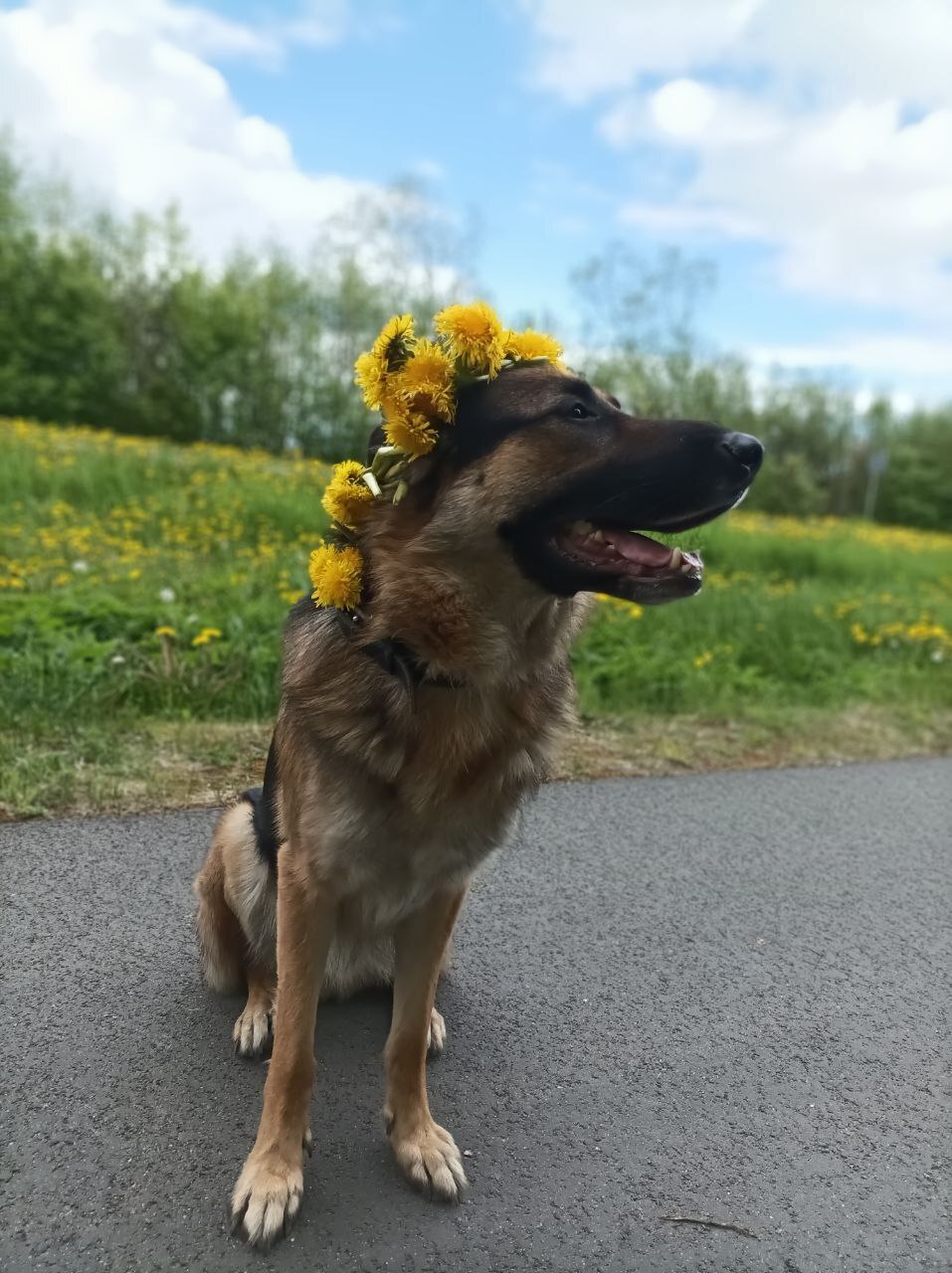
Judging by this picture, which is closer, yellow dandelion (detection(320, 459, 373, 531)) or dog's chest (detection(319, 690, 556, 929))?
dog's chest (detection(319, 690, 556, 929))

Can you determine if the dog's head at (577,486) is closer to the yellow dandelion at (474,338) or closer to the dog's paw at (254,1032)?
the yellow dandelion at (474,338)

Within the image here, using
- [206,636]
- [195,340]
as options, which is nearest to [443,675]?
[206,636]

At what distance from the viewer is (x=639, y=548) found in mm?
2057

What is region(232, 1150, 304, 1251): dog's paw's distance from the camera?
1841 millimetres

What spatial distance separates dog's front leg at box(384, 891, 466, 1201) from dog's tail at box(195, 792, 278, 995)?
0.40 metres

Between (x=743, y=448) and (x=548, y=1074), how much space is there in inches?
66.6

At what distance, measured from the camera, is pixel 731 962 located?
305cm

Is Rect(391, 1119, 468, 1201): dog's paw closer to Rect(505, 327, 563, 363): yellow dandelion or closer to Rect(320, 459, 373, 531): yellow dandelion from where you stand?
Rect(320, 459, 373, 531): yellow dandelion

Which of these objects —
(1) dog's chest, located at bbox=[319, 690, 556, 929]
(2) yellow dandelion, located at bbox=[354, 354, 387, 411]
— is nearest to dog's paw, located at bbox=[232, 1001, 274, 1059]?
(1) dog's chest, located at bbox=[319, 690, 556, 929]

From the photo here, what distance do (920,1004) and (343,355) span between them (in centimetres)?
1882

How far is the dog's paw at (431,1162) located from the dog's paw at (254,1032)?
1.46ft

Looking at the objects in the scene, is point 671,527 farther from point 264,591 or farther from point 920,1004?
point 264,591

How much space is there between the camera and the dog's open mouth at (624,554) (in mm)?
2000

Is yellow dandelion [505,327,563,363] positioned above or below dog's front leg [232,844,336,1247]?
above
